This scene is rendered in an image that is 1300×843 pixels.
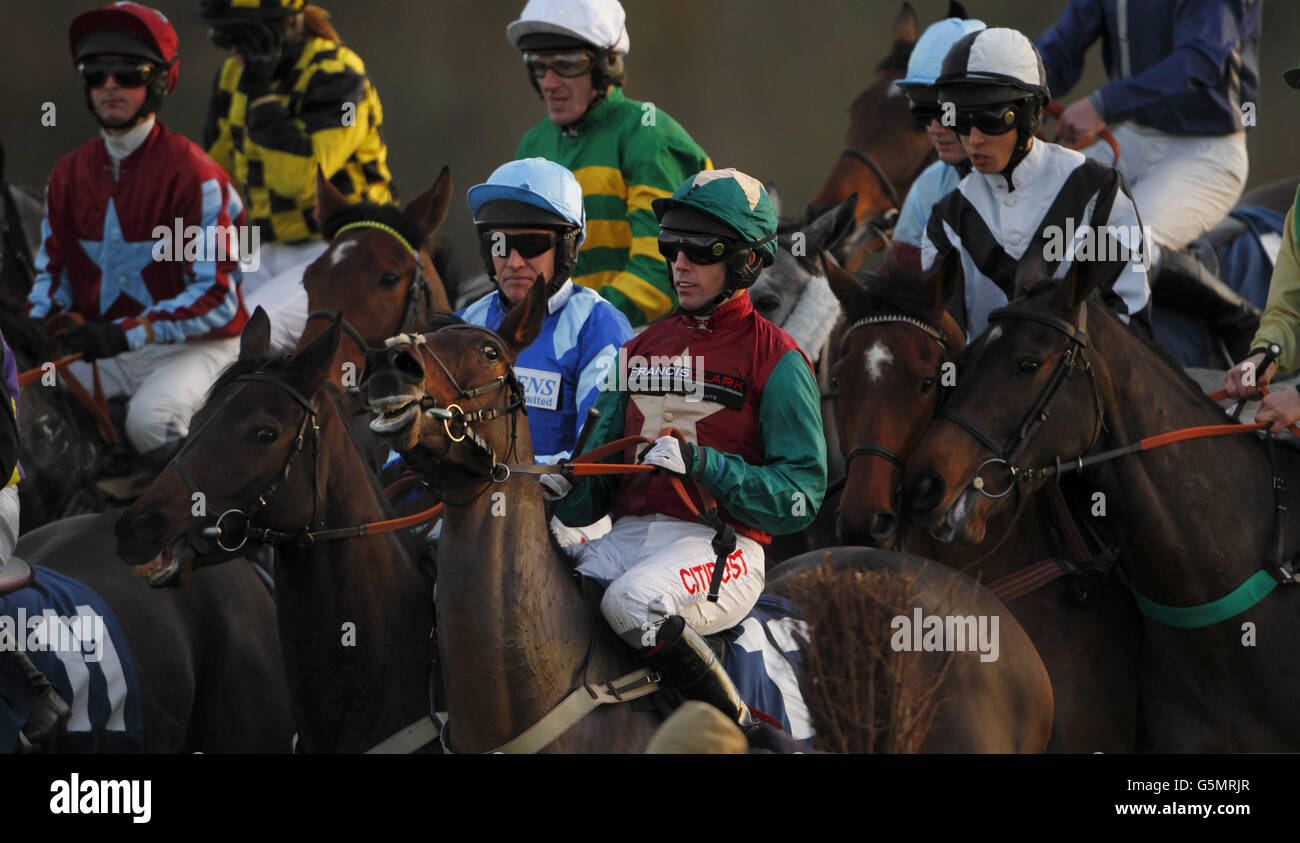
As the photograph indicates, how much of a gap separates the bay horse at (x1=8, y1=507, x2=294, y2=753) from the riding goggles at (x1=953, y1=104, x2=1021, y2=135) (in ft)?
9.00

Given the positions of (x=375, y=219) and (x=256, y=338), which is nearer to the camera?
(x=256, y=338)

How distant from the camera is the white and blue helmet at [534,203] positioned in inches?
186

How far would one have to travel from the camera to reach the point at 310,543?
13.9 feet

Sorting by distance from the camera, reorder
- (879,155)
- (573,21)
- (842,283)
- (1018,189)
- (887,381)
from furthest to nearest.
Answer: (879,155), (573,21), (1018,189), (842,283), (887,381)

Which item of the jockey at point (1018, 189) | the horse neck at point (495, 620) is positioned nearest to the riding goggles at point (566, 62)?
the jockey at point (1018, 189)

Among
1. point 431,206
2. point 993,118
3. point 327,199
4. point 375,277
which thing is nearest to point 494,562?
point 993,118

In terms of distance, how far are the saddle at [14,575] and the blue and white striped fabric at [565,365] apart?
1.50 metres

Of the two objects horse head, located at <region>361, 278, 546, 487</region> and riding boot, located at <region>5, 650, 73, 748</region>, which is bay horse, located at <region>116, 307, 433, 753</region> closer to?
horse head, located at <region>361, 278, 546, 487</region>

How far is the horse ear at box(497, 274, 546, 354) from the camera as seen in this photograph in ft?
12.7

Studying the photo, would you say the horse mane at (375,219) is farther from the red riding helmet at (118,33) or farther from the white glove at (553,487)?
the white glove at (553,487)

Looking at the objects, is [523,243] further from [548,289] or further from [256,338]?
[256,338]

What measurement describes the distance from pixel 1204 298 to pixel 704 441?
10.8 ft
